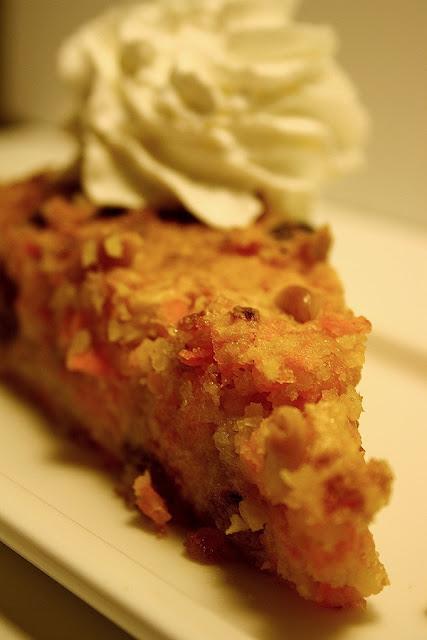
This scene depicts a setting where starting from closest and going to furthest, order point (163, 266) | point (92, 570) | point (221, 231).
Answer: point (92, 570), point (163, 266), point (221, 231)

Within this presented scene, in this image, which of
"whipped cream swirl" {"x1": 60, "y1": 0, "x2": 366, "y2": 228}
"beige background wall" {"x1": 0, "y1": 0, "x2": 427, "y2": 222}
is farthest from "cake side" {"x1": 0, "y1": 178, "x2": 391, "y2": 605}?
"beige background wall" {"x1": 0, "y1": 0, "x2": 427, "y2": 222}

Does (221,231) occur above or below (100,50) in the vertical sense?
below

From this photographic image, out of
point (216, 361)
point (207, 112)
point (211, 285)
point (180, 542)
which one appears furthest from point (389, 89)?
point (180, 542)

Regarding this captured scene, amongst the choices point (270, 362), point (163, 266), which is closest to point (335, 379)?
point (270, 362)

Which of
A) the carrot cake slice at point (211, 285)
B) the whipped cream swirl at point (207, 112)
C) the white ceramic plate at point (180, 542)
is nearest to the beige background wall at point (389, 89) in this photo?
the carrot cake slice at point (211, 285)

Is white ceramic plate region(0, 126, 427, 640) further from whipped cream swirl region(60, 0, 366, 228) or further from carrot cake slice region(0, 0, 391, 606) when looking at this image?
whipped cream swirl region(60, 0, 366, 228)

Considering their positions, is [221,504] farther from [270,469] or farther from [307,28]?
[307,28]

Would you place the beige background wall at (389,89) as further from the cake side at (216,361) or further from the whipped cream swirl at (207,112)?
the cake side at (216,361)
